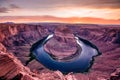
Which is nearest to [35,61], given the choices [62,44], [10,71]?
[62,44]

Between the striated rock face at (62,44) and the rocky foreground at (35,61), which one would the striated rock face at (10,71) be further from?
the striated rock face at (62,44)

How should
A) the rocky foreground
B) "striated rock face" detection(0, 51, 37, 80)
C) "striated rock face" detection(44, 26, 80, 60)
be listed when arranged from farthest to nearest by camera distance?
"striated rock face" detection(44, 26, 80, 60), the rocky foreground, "striated rock face" detection(0, 51, 37, 80)

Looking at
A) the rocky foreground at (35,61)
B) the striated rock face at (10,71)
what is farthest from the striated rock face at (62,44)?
the striated rock face at (10,71)

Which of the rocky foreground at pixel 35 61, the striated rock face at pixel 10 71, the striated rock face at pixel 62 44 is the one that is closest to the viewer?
the striated rock face at pixel 10 71

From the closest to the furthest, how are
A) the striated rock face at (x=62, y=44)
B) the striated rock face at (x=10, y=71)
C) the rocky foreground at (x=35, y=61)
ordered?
1. the striated rock face at (x=10, y=71)
2. the rocky foreground at (x=35, y=61)
3. the striated rock face at (x=62, y=44)

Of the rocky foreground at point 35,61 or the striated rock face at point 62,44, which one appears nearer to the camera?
the rocky foreground at point 35,61

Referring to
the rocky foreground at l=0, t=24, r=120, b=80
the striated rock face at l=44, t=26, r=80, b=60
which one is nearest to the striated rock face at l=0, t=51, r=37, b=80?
the rocky foreground at l=0, t=24, r=120, b=80

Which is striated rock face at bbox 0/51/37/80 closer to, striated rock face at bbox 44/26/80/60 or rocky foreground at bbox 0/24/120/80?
rocky foreground at bbox 0/24/120/80

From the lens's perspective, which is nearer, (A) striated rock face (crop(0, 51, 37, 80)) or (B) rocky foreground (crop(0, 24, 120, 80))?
(A) striated rock face (crop(0, 51, 37, 80))

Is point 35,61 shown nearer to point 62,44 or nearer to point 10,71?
point 62,44
